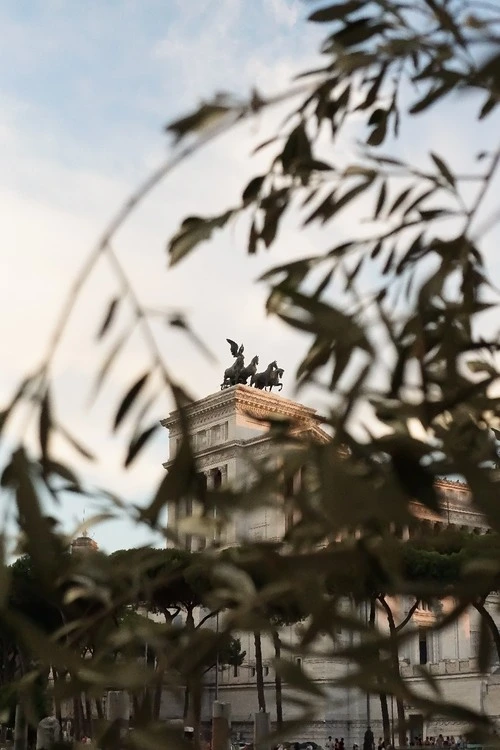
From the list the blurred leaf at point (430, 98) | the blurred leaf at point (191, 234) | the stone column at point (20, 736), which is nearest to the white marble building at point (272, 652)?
the stone column at point (20, 736)

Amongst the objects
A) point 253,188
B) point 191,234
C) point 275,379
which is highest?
point 275,379

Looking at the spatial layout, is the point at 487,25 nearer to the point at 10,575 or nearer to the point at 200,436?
the point at 10,575

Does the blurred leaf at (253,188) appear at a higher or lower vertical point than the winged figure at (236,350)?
lower

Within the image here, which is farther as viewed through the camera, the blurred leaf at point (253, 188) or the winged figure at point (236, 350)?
the winged figure at point (236, 350)

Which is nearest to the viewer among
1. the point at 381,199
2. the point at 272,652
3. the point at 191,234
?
the point at 191,234

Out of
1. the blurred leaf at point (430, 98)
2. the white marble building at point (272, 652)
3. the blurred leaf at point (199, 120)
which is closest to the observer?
the blurred leaf at point (199, 120)

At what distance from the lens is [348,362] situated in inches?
61.6

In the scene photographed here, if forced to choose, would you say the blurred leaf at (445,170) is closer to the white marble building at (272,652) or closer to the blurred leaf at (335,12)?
the blurred leaf at (335,12)

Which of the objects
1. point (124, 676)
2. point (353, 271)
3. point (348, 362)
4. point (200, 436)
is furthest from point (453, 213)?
point (200, 436)

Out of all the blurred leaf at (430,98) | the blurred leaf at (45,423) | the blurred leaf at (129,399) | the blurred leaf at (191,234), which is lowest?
the blurred leaf at (45,423)

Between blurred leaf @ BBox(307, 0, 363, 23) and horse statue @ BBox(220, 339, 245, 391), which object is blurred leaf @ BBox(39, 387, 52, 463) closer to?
blurred leaf @ BBox(307, 0, 363, 23)

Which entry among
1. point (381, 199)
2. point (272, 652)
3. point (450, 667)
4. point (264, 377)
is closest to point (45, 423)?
point (381, 199)

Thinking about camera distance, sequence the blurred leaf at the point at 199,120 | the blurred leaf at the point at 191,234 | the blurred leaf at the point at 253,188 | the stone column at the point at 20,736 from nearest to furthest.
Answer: the blurred leaf at the point at 199,120, the blurred leaf at the point at 191,234, the blurred leaf at the point at 253,188, the stone column at the point at 20,736

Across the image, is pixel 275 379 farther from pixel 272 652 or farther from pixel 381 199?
pixel 381 199
